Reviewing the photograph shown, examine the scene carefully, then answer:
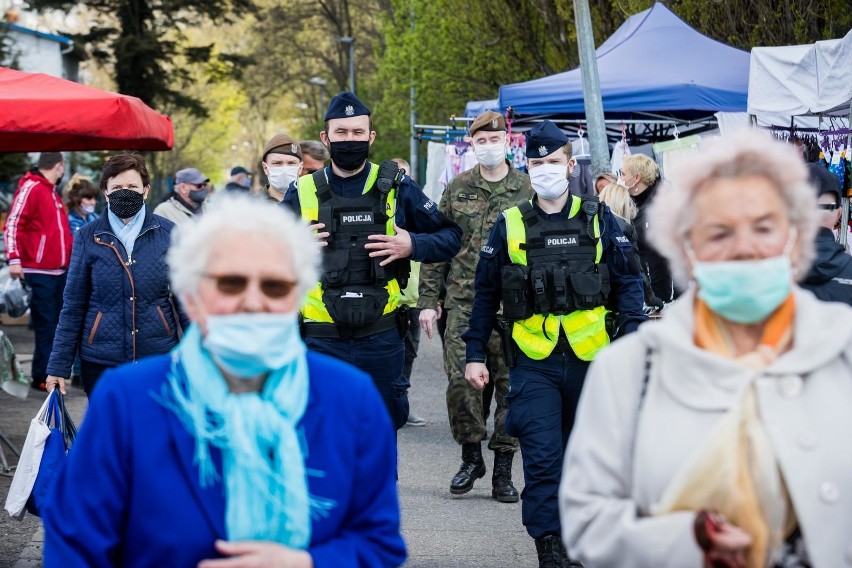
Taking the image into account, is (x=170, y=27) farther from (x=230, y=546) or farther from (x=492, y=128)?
(x=230, y=546)

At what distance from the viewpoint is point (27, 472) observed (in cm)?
615

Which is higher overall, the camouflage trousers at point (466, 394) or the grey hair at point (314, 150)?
the grey hair at point (314, 150)

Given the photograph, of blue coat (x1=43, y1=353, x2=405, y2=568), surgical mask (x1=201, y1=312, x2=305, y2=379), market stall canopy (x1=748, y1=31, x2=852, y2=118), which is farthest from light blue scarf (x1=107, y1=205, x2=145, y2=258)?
market stall canopy (x1=748, y1=31, x2=852, y2=118)

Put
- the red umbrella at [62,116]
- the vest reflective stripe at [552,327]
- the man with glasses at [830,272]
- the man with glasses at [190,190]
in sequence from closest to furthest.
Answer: the man with glasses at [830,272]
the vest reflective stripe at [552,327]
the red umbrella at [62,116]
the man with glasses at [190,190]

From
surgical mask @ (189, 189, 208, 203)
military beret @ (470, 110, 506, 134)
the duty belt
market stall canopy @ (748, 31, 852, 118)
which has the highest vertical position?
market stall canopy @ (748, 31, 852, 118)

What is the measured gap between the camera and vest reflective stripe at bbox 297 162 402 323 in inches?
264

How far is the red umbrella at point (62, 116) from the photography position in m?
7.76

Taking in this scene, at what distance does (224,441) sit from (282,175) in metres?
6.95

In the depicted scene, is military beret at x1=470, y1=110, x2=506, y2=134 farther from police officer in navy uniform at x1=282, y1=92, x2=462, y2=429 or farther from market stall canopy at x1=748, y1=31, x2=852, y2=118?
market stall canopy at x1=748, y1=31, x2=852, y2=118

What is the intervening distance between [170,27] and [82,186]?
93.6 ft

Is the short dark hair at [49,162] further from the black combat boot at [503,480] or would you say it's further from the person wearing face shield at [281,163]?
the black combat boot at [503,480]

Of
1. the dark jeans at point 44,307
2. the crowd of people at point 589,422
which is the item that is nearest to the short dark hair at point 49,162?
the dark jeans at point 44,307

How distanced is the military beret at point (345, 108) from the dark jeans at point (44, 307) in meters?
6.21

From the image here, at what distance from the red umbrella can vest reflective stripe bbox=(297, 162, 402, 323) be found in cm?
181
